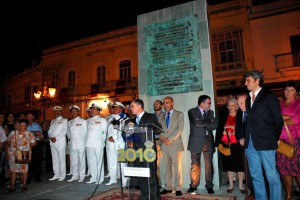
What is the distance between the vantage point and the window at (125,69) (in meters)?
20.9

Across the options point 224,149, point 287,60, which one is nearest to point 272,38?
point 287,60

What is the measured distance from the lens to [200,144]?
5.05 metres

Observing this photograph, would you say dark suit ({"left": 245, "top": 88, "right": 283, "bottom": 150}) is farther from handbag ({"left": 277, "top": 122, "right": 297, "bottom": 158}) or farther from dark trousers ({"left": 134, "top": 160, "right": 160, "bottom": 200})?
dark trousers ({"left": 134, "top": 160, "right": 160, "bottom": 200})

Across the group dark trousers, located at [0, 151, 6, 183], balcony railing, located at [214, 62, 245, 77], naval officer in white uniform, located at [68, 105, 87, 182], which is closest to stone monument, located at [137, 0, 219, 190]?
naval officer in white uniform, located at [68, 105, 87, 182]

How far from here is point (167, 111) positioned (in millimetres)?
5391

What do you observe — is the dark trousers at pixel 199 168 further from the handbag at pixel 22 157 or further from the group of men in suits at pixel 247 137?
the handbag at pixel 22 157

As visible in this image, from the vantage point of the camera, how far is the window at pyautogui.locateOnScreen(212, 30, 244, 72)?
16375 mm

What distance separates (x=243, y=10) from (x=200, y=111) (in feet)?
45.4

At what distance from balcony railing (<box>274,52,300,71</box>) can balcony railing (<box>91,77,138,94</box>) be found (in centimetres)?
1059

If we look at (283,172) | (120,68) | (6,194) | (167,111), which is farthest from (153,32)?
(120,68)

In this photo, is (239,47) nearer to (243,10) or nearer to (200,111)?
(243,10)

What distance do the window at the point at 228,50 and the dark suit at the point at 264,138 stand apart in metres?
13.6

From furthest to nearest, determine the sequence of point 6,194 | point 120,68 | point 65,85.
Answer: point 65,85, point 120,68, point 6,194

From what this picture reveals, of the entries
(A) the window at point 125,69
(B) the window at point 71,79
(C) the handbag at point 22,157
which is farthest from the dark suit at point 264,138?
(B) the window at point 71,79
